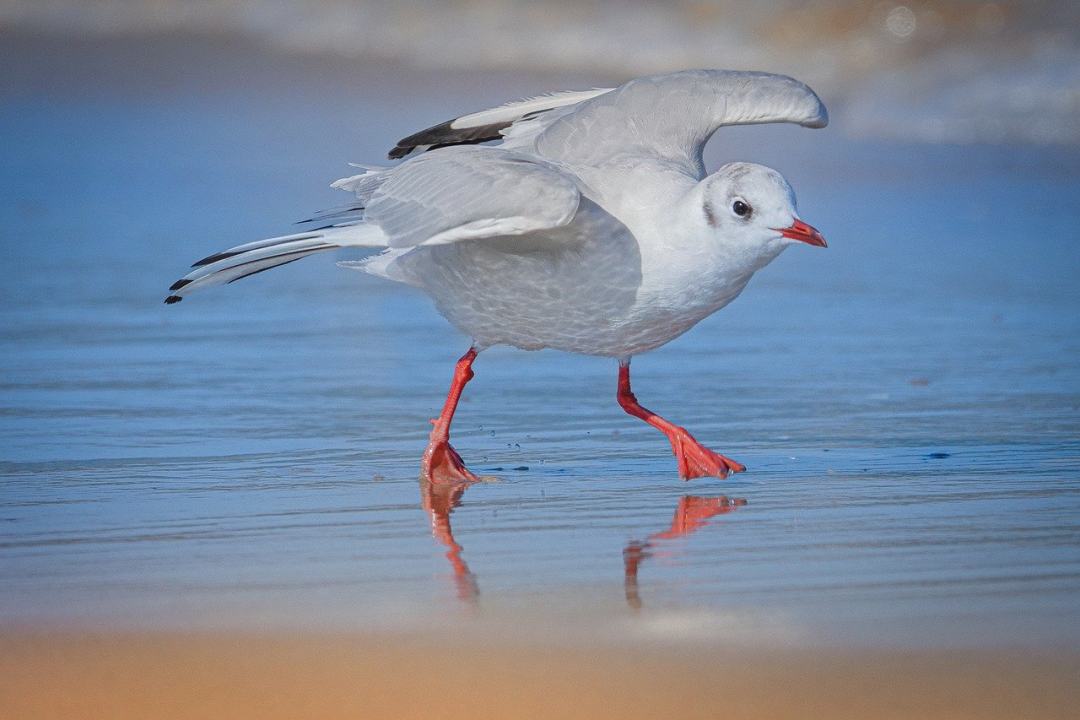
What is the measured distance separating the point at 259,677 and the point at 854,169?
10.7 meters

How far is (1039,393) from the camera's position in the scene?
22.4ft

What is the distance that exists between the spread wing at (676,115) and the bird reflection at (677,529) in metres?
1.50

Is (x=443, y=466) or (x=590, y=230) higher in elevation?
(x=590, y=230)

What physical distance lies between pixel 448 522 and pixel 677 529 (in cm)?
64

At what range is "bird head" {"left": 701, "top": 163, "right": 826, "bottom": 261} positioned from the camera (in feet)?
17.6

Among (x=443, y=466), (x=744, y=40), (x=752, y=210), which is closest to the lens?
(x=752, y=210)

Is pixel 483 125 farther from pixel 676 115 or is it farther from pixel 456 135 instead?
pixel 676 115

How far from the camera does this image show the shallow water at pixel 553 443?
4133 millimetres

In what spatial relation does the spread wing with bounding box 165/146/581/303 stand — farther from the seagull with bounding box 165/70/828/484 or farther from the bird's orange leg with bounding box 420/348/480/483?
the bird's orange leg with bounding box 420/348/480/483

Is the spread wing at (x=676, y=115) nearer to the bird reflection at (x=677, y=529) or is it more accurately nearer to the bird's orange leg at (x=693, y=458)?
the bird's orange leg at (x=693, y=458)

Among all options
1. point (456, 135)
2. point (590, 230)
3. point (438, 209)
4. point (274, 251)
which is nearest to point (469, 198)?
point (438, 209)

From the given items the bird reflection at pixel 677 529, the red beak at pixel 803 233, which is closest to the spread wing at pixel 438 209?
the red beak at pixel 803 233

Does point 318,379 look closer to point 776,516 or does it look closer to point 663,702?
point 776,516

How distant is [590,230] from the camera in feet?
18.5
